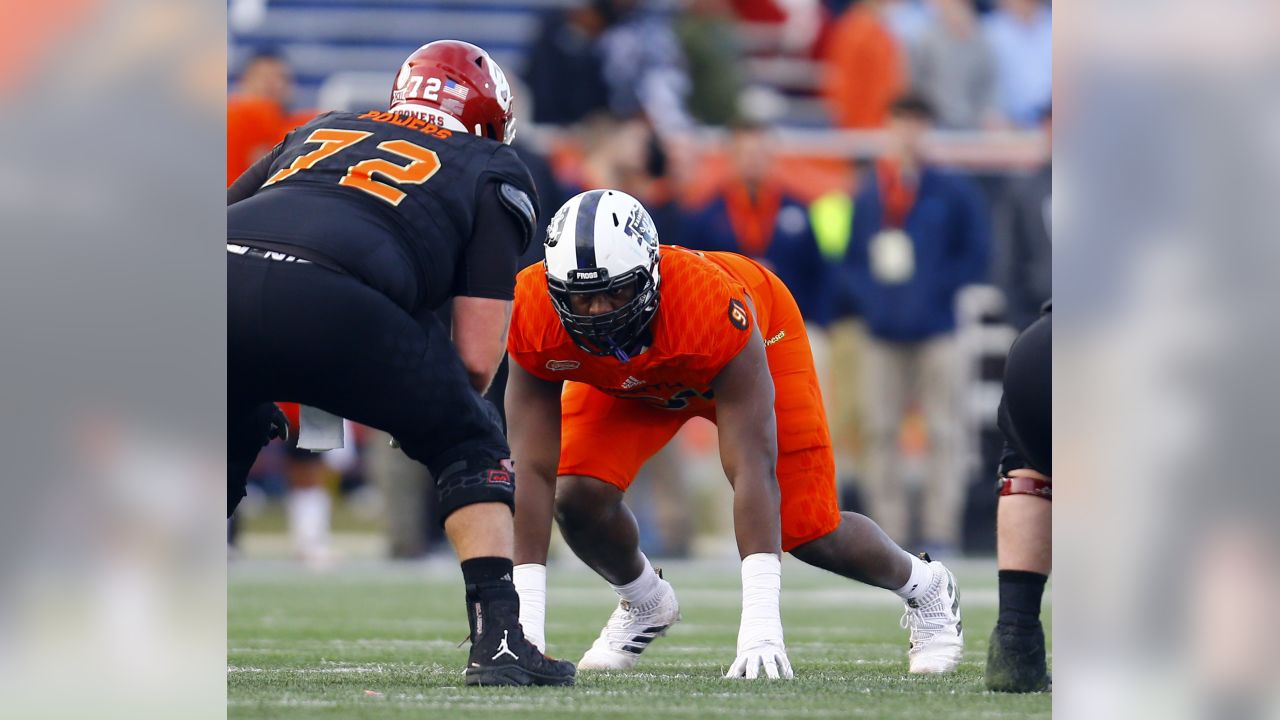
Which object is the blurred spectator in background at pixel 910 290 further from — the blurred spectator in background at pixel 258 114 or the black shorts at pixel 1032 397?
the black shorts at pixel 1032 397

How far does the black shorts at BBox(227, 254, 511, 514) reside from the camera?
4.38 metres

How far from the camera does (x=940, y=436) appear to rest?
38.7ft

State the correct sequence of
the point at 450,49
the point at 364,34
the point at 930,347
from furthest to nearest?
the point at 364,34, the point at 930,347, the point at 450,49

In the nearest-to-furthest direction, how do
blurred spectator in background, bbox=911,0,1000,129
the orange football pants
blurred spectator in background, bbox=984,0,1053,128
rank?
the orange football pants → blurred spectator in background, bbox=911,0,1000,129 → blurred spectator in background, bbox=984,0,1053,128

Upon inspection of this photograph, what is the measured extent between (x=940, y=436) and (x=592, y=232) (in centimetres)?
712

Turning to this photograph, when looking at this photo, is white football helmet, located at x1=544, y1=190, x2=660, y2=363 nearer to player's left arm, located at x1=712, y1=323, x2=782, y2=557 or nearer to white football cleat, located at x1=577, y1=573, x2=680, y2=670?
player's left arm, located at x1=712, y1=323, x2=782, y2=557

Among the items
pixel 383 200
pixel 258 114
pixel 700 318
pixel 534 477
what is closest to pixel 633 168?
pixel 258 114

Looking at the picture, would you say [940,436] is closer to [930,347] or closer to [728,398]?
[930,347]

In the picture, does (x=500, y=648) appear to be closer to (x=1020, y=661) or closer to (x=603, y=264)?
(x=603, y=264)

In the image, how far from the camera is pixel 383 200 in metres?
4.71

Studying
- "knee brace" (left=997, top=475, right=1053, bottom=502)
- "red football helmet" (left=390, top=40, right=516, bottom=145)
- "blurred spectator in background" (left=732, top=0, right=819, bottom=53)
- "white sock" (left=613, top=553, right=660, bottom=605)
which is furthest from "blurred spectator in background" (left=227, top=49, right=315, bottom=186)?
"blurred spectator in background" (left=732, top=0, right=819, bottom=53)

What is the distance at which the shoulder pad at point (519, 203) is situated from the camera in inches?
190

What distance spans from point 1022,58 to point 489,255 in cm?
1064
